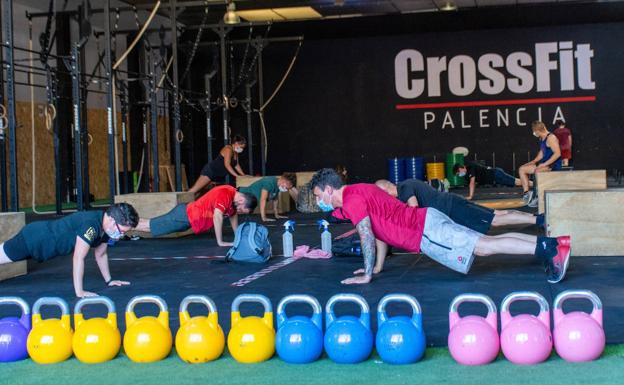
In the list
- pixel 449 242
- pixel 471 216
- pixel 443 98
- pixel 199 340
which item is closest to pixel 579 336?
pixel 199 340

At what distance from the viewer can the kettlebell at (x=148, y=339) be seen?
3594 mm

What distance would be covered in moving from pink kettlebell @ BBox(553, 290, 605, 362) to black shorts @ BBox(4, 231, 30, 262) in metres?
3.84

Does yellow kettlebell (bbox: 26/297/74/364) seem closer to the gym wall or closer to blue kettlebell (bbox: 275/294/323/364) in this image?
blue kettlebell (bbox: 275/294/323/364)

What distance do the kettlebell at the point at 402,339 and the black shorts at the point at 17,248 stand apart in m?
3.27

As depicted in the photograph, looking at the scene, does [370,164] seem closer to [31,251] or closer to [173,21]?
[173,21]

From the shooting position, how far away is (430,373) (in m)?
3.33

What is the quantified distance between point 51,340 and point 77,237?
1840 mm

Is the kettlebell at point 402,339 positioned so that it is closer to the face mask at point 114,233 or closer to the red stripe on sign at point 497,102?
the face mask at point 114,233

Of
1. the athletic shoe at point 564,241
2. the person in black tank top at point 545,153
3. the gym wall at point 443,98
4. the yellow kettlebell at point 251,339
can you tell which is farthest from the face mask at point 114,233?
the gym wall at point 443,98

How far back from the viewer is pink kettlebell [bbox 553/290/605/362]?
3.32 m

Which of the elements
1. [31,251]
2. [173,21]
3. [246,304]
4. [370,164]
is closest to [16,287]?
[31,251]

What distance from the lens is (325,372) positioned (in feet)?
11.2

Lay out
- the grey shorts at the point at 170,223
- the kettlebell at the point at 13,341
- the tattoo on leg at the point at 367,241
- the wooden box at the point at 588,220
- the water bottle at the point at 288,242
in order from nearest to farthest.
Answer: the kettlebell at the point at 13,341
the tattoo on leg at the point at 367,241
the wooden box at the point at 588,220
the water bottle at the point at 288,242
the grey shorts at the point at 170,223

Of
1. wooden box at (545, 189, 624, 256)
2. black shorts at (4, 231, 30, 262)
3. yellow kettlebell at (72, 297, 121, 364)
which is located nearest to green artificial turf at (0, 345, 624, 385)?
yellow kettlebell at (72, 297, 121, 364)
